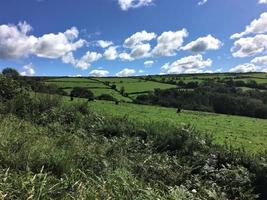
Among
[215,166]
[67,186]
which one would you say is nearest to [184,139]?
[215,166]

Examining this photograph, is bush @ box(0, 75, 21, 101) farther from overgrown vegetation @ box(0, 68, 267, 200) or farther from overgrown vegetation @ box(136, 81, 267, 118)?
overgrown vegetation @ box(136, 81, 267, 118)

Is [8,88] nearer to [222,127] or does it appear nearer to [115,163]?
[115,163]

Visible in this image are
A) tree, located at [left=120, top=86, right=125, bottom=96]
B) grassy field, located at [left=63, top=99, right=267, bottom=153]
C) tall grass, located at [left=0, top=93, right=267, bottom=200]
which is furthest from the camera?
tree, located at [left=120, top=86, right=125, bottom=96]

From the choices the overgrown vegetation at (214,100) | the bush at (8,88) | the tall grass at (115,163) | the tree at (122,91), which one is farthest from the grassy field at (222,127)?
the tree at (122,91)

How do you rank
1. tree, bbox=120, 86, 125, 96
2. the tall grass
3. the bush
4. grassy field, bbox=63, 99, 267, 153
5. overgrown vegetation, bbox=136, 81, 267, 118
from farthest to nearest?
1. tree, bbox=120, 86, 125, 96
2. overgrown vegetation, bbox=136, 81, 267, 118
3. the bush
4. grassy field, bbox=63, 99, 267, 153
5. the tall grass

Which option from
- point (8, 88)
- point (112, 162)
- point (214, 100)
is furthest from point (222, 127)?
point (214, 100)

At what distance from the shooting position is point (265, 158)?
1461cm

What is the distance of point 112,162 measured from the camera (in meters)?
10.7

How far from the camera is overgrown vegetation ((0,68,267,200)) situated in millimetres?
6906

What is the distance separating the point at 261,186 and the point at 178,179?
106 inches

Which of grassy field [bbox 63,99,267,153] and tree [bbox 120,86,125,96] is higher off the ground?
tree [bbox 120,86,125,96]

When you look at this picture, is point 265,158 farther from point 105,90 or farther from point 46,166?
point 105,90

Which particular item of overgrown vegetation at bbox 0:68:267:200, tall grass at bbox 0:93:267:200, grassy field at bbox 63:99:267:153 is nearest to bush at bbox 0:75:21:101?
overgrown vegetation at bbox 0:68:267:200

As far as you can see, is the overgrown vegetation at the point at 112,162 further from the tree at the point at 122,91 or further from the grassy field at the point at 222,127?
the tree at the point at 122,91
